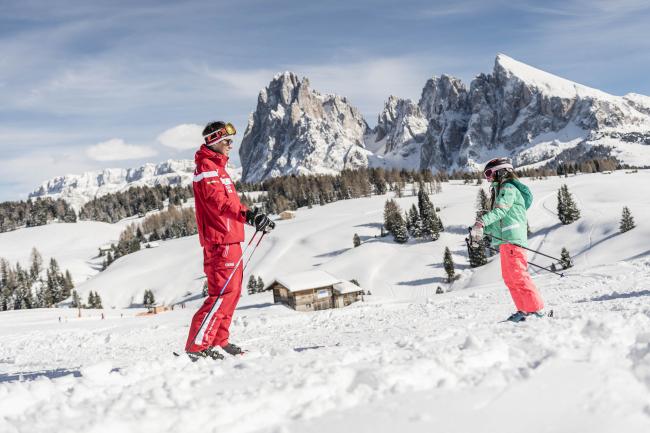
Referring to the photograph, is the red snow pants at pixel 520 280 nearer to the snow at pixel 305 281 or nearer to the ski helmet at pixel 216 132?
the ski helmet at pixel 216 132

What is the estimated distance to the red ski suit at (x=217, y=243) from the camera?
6.11 metres

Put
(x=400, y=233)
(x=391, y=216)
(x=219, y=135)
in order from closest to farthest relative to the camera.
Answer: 1. (x=219, y=135)
2. (x=400, y=233)
3. (x=391, y=216)

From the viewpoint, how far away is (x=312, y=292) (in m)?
47.1

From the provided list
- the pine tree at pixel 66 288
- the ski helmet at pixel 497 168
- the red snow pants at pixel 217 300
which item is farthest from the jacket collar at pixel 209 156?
the pine tree at pixel 66 288

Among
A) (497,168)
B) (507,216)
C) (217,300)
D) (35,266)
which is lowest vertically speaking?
(35,266)

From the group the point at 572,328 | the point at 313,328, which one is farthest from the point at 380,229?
the point at 572,328

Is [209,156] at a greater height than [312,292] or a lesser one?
greater

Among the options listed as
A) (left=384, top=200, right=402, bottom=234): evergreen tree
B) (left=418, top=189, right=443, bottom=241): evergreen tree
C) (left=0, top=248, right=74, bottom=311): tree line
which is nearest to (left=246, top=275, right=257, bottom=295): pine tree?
(left=384, top=200, right=402, bottom=234): evergreen tree

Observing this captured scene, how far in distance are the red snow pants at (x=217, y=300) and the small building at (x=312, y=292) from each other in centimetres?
3930

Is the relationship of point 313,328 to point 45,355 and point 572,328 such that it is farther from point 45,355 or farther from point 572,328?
point 572,328

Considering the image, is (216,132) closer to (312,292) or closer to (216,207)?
(216,207)

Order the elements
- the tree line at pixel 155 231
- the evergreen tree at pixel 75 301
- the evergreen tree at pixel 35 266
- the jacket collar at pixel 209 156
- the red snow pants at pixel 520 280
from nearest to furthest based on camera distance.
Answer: the jacket collar at pixel 209 156, the red snow pants at pixel 520 280, the evergreen tree at pixel 75 301, the evergreen tree at pixel 35 266, the tree line at pixel 155 231

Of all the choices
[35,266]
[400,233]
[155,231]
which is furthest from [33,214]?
[400,233]

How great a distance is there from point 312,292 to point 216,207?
41644mm
